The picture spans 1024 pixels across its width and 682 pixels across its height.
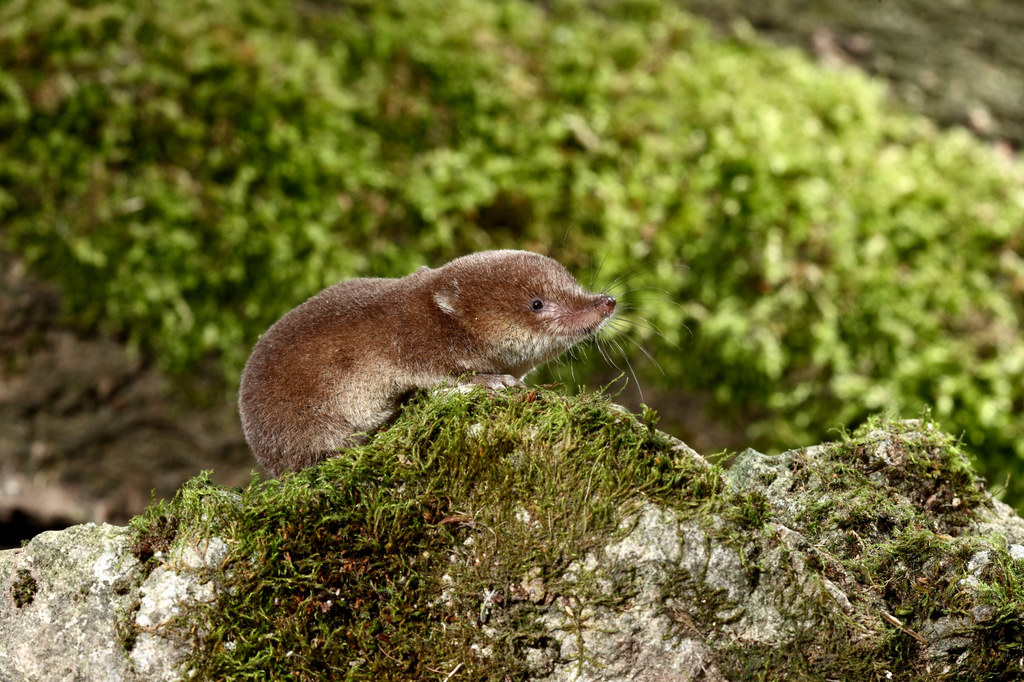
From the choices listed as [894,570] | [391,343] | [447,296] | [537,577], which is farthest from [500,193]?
[894,570]

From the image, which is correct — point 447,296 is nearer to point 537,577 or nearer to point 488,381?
point 488,381

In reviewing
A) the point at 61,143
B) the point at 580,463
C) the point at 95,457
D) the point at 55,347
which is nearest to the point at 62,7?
the point at 61,143

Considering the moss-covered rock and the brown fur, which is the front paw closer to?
the brown fur

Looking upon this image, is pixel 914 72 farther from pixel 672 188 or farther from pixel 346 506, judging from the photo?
pixel 346 506

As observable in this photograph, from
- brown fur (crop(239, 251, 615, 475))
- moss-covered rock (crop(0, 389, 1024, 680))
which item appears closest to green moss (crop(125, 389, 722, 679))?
moss-covered rock (crop(0, 389, 1024, 680))

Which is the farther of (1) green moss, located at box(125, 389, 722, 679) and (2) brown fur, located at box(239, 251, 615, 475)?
(2) brown fur, located at box(239, 251, 615, 475)

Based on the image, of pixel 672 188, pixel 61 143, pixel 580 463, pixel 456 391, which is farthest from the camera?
pixel 672 188
